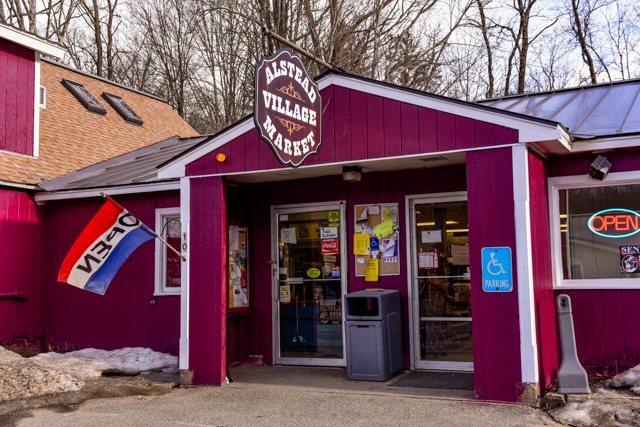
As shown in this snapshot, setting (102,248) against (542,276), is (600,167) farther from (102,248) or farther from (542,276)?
(102,248)

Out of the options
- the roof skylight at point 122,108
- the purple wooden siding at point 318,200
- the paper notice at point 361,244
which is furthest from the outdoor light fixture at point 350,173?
the roof skylight at point 122,108

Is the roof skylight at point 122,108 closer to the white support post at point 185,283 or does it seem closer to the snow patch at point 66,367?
the snow patch at point 66,367

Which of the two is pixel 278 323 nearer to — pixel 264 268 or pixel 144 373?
pixel 264 268

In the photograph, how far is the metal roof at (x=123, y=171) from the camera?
11.4 meters

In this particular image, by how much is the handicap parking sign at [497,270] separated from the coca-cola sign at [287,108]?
231cm

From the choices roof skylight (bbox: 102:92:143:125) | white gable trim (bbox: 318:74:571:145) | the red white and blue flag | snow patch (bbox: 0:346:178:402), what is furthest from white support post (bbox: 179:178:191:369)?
roof skylight (bbox: 102:92:143:125)

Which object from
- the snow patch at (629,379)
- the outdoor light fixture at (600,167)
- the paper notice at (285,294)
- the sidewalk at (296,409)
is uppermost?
the outdoor light fixture at (600,167)

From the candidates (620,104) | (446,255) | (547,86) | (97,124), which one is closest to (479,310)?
(446,255)

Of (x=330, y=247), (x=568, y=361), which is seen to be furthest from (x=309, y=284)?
(x=568, y=361)

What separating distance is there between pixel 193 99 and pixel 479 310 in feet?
65.9

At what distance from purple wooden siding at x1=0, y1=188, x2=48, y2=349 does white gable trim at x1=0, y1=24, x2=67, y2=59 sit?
2743 millimetres

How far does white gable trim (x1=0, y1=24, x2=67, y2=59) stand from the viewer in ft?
39.0

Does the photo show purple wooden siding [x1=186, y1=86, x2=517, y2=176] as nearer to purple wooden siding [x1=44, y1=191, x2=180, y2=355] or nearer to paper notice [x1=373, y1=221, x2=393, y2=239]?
paper notice [x1=373, y1=221, x2=393, y2=239]

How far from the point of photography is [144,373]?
9648 mm
